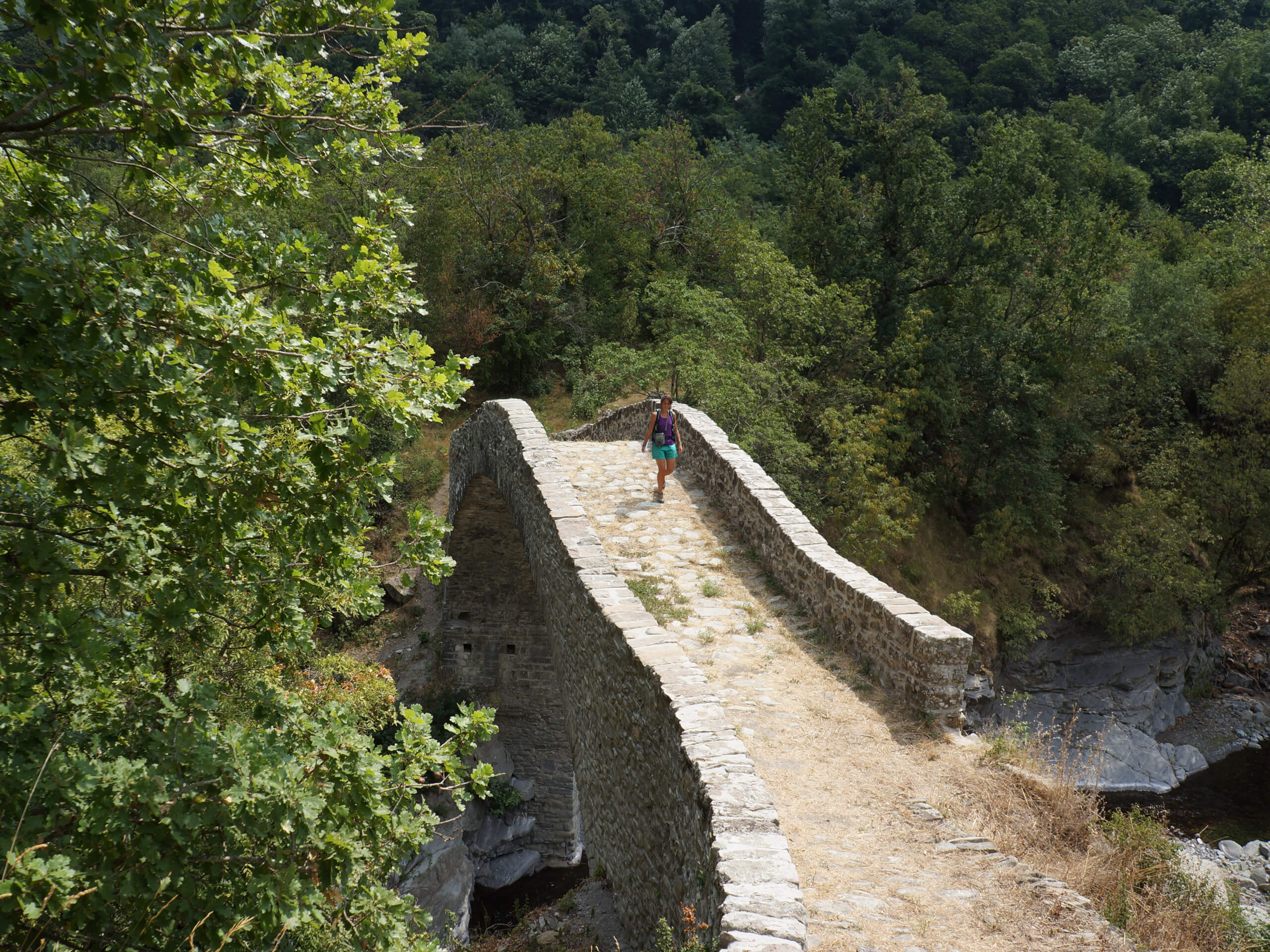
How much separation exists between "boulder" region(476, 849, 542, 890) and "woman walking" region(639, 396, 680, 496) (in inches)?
400

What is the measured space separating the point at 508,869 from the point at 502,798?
4.42ft

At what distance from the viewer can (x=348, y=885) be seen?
4500mm

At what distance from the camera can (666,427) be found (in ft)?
35.6

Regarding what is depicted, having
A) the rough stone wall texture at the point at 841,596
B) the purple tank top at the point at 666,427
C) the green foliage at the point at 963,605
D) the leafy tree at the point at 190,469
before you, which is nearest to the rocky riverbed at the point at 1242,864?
the green foliage at the point at 963,605

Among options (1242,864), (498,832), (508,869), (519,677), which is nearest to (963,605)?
(1242,864)

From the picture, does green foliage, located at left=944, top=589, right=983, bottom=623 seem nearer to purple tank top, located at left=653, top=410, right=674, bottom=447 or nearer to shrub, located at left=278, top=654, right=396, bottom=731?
purple tank top, located at left=653, top=410, right=674, bottom=447

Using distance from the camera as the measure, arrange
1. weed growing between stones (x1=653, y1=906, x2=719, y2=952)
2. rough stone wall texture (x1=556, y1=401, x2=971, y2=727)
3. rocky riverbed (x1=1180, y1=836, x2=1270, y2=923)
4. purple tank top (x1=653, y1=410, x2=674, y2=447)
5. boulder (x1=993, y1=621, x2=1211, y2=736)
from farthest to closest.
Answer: boulder (x1=993, y1=621, x2=1211, y2=736), rocky riverbed (x1=1180, y1=836, x2=1270, y2=923), purple tank top (x1=653, y1=410, x2=674, y2=447), rough stone wall texture (x1=556, y1=401, x2=971, y2=727), weed growing between stones (x1=653, y1=906, x2=719, y2=952)

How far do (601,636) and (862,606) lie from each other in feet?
7.52

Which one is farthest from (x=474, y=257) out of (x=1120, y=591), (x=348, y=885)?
(x=348, y=885)

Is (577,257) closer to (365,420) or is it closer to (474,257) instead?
(474,257)

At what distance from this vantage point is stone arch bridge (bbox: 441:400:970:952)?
4.68 m

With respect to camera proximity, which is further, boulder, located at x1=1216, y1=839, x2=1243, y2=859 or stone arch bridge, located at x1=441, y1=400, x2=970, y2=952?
boulder, located at x1=1216, y1=839, x2=1243, y2=859

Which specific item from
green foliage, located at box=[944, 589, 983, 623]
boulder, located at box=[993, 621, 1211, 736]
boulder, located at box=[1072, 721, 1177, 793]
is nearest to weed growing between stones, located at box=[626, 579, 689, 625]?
green foliage, located at box=[944, 589, 983, 623]

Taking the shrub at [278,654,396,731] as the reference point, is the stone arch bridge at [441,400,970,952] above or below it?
above
